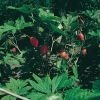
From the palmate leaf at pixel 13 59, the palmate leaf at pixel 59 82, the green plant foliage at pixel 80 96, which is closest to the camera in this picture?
the green plant foliage at pixel 80 96

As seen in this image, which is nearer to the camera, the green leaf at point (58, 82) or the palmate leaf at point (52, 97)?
the palmate leaf at point (52, 97)

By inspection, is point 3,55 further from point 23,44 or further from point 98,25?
point 23,44

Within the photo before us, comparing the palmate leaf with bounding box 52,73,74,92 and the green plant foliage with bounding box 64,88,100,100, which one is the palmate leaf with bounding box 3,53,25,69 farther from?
the green plant foliage with bounding box 64,88,100,100

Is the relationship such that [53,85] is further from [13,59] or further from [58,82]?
[13,59]

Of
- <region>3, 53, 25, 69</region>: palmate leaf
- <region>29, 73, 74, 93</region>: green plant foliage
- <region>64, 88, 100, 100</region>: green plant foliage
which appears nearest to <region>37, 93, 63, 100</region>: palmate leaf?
<region>64, 88, 100, 100</region>: green plant foliage

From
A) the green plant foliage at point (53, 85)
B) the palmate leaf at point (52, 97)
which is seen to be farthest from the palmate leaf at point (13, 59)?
the palmate leaf at point (52, 97)

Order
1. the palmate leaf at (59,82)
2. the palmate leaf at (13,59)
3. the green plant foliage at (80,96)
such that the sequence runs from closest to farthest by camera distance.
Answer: the green plant foliage at (80,96)
the palmate leaf at (59,82)
the palmate leaf at (13,59)

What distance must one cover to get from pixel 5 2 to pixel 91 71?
3.70 meters

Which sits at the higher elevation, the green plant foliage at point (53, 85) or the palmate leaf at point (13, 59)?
the palmate leaf at point (13, 59)

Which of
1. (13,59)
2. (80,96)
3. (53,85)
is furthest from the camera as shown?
(13,59)

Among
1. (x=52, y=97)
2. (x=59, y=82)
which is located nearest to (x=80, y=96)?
(x=52, y=97)

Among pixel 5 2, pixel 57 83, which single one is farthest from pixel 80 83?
pixel 5 2

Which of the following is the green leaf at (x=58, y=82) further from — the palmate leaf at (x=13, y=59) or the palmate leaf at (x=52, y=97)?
the palmate leaf at (x=13, y=59)

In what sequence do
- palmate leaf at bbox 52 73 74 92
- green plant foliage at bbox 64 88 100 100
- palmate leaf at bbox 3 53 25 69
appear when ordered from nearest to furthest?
green plant foliage at bbox 64 88 100 100
palmate leaf at bbox 52 73 74 92
palmate leaf at bbox 3 53 25 69
